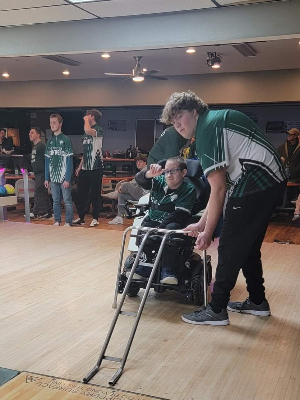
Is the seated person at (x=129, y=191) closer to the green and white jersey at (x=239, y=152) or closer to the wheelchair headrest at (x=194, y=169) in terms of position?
the wheelchair headrest at (x=194, y=169)

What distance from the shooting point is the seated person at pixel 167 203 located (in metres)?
3.29

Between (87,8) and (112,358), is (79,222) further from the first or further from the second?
(112,358)

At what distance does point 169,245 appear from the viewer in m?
3.27

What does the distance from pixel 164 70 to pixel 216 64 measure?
1.77 meters

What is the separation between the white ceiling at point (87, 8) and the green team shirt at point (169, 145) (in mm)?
1253

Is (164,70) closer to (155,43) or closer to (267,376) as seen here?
(155,43)

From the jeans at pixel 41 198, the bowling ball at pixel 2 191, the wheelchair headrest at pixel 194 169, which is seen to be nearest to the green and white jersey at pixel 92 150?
the bowling ball at pixel 2 191

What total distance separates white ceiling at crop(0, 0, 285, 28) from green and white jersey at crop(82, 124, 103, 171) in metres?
1.91

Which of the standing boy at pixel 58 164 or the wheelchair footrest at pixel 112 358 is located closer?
the wheelchair footrest at pixel 112 358

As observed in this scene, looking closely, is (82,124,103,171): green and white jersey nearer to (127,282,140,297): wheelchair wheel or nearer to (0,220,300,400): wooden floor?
(0,220,300,400): wooden floor

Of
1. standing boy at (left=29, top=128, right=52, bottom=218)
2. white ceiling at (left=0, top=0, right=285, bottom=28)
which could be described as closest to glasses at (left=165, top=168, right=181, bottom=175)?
white ceiling at (left=0, top=0, right=285, bottom=28)

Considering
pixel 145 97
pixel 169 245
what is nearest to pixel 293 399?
pixel 169 245

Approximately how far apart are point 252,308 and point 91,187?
14.4 feet

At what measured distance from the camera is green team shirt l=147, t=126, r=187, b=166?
509cm
